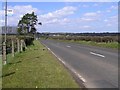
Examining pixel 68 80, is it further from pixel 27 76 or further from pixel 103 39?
pixel 103 39

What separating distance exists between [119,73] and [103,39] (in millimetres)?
48940

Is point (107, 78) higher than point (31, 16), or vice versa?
point (31, 16)

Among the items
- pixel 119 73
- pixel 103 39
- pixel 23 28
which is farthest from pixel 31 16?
pixel 119 73

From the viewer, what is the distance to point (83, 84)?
34.8ft

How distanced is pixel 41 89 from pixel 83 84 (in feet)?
6.71

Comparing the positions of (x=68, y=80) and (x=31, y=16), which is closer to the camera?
(x=68, y=80)

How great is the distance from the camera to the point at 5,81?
35.2 ft

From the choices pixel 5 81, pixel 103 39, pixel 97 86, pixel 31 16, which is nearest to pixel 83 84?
pixel 97 86

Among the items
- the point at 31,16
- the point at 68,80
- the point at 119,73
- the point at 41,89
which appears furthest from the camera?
the point at 31,16

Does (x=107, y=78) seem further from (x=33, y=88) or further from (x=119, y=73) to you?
(x=33, y=88)

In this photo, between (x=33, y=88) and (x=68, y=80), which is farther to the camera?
(x=68, y=80)

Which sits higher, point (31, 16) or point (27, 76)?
point (31, 16)

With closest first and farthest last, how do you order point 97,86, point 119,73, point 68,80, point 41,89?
1. point 41,89
2. point 97,86
3. point 68,80
4. point 119,73

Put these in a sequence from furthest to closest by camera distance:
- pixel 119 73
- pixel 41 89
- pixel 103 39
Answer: pixel 103 39 → pixel 119 73 → pixel 41 89
